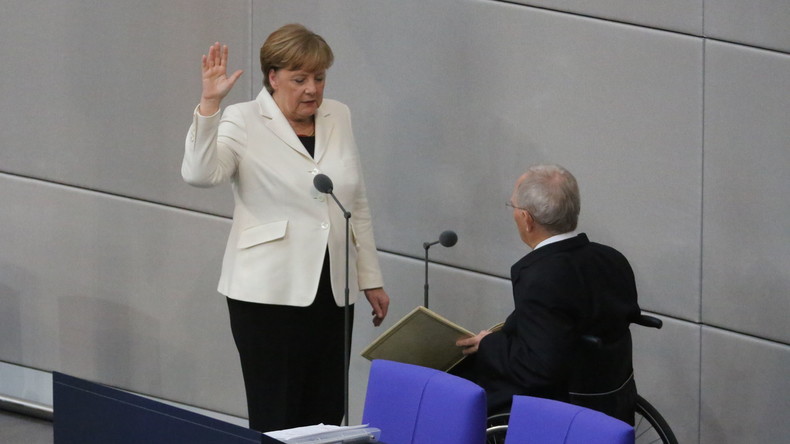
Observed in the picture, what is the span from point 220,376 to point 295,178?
5.57 ft

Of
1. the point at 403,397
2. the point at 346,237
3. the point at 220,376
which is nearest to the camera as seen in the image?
the point at 403,397

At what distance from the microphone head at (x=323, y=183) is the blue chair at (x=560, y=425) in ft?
3.12

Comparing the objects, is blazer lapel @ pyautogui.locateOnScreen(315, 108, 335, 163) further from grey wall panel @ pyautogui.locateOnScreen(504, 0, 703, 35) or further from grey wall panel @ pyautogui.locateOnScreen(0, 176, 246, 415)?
grey wall panel @ pyautogui.locateOnScreen(0, 176, 246, 415)

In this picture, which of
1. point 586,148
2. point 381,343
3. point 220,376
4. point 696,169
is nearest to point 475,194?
point 586,148

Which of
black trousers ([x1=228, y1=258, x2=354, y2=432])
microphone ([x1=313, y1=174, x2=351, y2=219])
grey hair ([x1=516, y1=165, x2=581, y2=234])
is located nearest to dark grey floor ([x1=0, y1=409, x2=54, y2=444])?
black trousers ([x1=228, y1=258, x2=354, y2=432])

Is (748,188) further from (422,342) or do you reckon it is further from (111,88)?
(111,88)

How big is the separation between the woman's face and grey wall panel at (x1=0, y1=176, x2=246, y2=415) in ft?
4.50

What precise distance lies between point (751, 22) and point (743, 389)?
128cm

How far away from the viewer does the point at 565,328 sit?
327cm

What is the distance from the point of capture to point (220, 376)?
16.6 feet

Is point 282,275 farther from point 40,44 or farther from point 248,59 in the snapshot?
point 40,44

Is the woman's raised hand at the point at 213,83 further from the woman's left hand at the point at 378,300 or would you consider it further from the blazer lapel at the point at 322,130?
the woman's left hand at the point at 378,300

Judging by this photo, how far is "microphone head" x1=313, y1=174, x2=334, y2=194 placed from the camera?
11.4ft

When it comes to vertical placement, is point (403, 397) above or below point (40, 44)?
below
